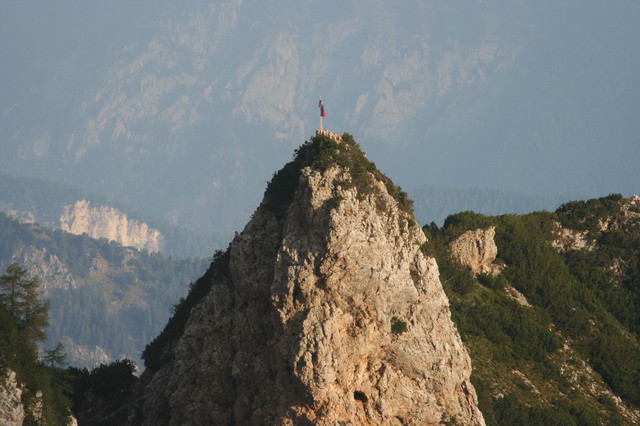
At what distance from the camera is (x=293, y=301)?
60.7 m

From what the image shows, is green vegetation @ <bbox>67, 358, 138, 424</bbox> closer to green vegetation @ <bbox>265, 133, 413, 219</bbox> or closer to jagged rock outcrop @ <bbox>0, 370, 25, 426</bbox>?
jagged rock outcrop @ <bbox>0, 370, 25, 426</bbox>

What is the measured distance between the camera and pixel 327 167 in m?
64.7

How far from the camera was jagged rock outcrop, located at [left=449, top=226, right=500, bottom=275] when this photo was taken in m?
85.9

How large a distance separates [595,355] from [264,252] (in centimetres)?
2782

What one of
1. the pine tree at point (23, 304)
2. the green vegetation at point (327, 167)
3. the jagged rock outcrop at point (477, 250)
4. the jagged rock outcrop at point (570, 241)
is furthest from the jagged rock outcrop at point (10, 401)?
the jagged rock outcrop at point (570, 241)

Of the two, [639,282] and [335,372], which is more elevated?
[639,282]

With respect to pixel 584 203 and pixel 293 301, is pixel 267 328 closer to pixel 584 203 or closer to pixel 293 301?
pixel 293 301

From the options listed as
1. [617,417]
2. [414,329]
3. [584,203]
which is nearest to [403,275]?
[414,329]

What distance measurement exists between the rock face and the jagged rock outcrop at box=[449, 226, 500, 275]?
1948 centimetres

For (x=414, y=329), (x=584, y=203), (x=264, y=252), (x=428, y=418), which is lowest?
(x=428, y=418)

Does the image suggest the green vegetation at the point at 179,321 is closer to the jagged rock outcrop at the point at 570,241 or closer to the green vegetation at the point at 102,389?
the green vegetation at the point at 102,389

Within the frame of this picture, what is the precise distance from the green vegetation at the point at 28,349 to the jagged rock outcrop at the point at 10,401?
414 millimetres

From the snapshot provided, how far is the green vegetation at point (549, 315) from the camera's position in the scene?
7581 centimetres

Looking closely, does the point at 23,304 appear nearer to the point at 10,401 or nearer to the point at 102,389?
the point at 102,389
